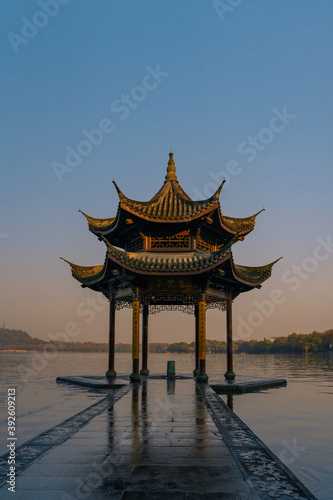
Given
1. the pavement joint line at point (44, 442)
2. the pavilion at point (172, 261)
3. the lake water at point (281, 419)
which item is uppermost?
the pavilion at point (172, 261)

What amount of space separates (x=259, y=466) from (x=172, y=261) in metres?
14.8

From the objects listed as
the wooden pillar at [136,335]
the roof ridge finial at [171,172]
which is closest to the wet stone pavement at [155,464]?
the wooden pillar at [136,335]

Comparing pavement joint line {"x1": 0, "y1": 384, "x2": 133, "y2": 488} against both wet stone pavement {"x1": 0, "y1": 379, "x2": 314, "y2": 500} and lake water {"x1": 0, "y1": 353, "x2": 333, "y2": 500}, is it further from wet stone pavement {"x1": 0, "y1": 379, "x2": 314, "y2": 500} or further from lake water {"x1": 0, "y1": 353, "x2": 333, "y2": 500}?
lake water {"x1": 0, "y1": 353, "x2": 333, "y2": 500}

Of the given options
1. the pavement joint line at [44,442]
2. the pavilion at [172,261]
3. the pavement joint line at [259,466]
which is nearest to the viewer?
the pavement joint line at [259,466]

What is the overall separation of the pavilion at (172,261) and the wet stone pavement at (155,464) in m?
9.94

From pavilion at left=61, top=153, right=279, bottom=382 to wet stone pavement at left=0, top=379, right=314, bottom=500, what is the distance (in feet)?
32.6

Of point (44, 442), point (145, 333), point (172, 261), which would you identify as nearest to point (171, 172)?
point (172, 261)

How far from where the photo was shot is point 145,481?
6.17m

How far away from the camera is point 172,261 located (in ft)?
70.7

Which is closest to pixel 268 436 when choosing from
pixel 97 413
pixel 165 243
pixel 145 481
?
pixel 97 413

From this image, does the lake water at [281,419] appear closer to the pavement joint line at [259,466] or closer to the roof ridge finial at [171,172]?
the pavement joint line at [259,466]

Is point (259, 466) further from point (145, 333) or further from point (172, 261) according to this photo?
point (145, 333)

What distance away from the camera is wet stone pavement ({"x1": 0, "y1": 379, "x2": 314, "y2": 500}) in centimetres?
577

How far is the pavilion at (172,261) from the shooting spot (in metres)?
21.2
